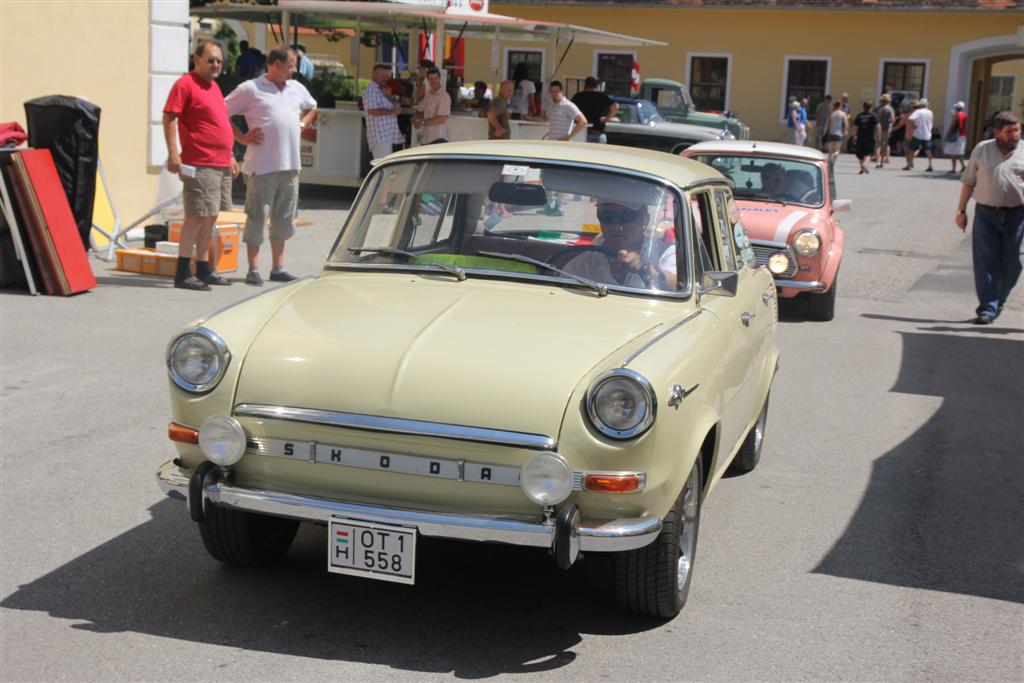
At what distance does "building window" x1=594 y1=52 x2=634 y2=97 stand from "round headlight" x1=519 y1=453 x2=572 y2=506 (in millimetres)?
41017

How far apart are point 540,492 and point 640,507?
342mm

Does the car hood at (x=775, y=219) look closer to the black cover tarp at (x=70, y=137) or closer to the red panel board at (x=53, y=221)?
the red panel board at (x=53, y=221)

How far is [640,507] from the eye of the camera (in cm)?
395

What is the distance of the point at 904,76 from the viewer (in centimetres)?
4131

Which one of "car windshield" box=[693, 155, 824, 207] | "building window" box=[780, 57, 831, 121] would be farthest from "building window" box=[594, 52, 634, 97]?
"car windshield" box=[693, 155, 824, 207]

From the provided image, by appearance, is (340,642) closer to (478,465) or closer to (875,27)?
(478,465)

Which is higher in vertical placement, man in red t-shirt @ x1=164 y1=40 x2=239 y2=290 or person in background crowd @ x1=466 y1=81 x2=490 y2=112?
person in background crowd @ x1=466 y1=81 x2=490 y2=112

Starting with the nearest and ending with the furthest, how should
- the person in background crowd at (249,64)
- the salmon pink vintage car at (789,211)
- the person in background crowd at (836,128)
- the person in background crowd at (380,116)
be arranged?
the salmon pink vintage car at (789,211) < the person in background crowd at (380,116) < the person in background crowd at (249,64) < the person in background crowd at (836,128)

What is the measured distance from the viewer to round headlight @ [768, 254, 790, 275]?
10.7m

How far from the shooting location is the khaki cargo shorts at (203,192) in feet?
33.0

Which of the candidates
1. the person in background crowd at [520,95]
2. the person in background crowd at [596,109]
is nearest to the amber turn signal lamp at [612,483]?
the person in background crowd at [596,109]

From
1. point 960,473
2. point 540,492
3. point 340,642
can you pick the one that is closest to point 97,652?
point 340,642

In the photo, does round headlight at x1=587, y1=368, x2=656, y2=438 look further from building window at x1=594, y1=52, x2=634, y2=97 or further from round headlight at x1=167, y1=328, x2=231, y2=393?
building window at x1=594, y1=52, x2=634, y2=97

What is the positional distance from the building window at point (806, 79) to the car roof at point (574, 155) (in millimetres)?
38225
